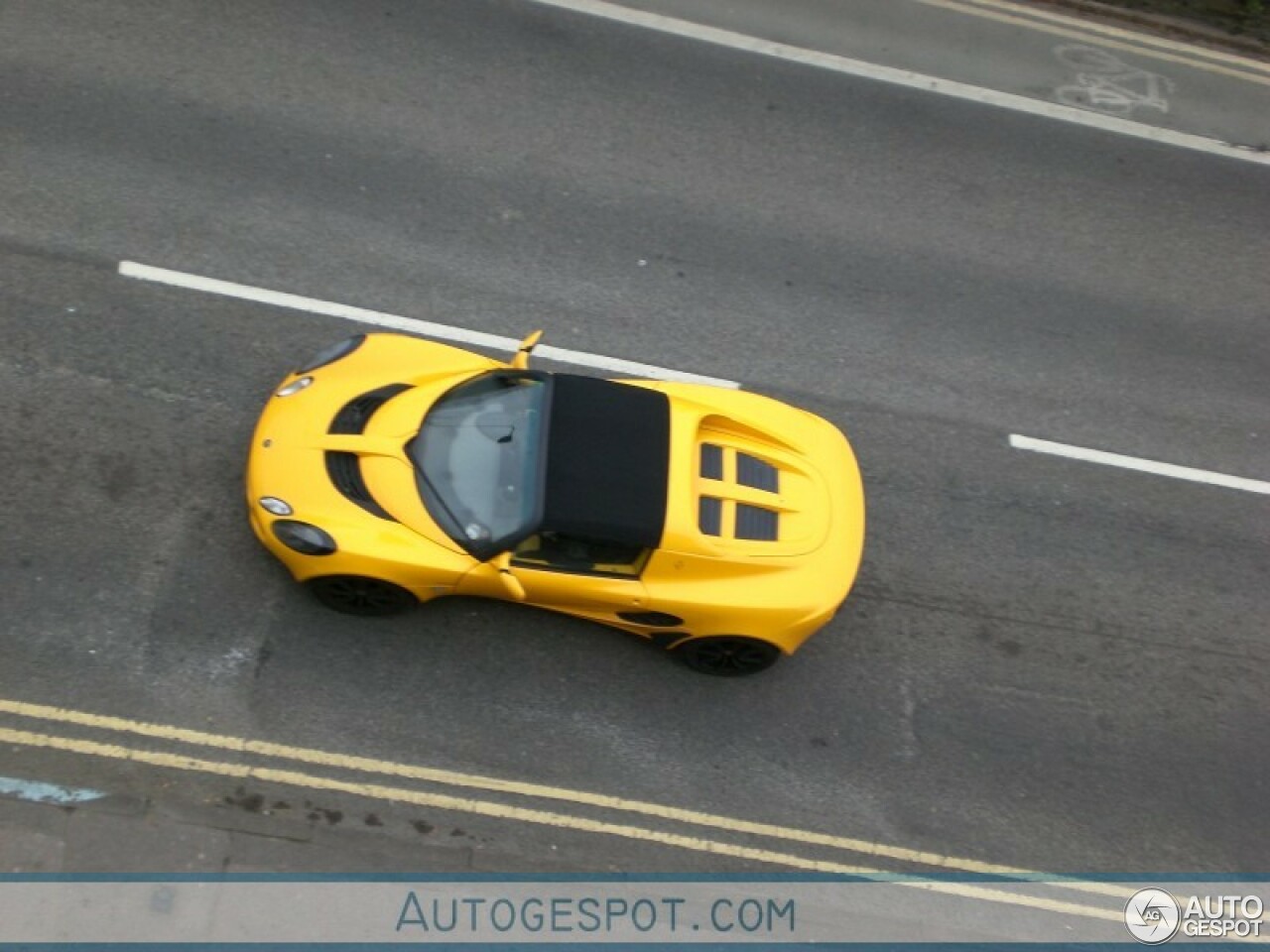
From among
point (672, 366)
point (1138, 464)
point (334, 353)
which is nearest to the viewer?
point (334, 353)

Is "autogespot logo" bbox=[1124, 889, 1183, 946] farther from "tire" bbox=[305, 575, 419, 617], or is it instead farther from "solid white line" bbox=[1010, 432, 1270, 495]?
"tire" bbox=[305, 575, 419, 617]

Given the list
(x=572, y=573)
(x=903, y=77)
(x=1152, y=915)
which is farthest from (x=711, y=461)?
(x=903, y=77)

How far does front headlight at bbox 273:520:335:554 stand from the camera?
5.81 m

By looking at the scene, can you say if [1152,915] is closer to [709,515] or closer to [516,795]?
[709,515]

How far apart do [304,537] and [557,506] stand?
1479mm

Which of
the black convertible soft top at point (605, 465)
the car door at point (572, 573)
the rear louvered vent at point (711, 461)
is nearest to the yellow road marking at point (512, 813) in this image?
the car door at point (572, 573)

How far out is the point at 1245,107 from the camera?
10.6 meters

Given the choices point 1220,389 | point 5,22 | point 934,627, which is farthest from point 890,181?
point 5,22

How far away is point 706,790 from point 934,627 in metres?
2.07

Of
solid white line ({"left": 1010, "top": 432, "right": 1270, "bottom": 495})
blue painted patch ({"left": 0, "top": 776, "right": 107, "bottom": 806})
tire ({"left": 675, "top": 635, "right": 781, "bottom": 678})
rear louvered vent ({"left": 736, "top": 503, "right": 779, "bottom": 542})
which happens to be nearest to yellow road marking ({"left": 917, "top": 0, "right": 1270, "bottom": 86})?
solid white line ({"left": 1010, "top": 432, "right": 1270, "bottom": 495})

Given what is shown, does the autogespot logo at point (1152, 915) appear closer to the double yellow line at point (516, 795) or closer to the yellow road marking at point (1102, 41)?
the double yellow line at point (516, 795)

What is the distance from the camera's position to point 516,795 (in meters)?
6.15

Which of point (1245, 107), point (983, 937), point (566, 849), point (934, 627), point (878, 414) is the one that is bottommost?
point (983, 937)

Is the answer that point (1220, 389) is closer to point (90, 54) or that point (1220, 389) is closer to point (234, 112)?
point (234, 112)
